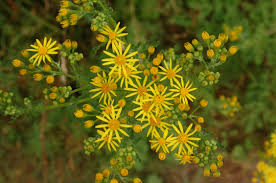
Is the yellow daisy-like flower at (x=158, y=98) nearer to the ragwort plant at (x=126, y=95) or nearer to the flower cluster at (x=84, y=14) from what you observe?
the ragwort plant at (x=126, y=95)

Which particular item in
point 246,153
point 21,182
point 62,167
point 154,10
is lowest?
point 21,182

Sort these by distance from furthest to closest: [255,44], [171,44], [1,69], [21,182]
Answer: [21,182] → [171,44] → [255,44] → [1,69]

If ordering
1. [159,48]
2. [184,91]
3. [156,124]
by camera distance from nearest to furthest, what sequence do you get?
[156,124] → [184,91] → [159,48]

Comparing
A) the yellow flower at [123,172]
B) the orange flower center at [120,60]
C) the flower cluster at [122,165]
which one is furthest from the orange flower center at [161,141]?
the orange flower center at [120,60]

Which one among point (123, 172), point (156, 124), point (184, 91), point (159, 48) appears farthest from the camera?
point (159, 48)

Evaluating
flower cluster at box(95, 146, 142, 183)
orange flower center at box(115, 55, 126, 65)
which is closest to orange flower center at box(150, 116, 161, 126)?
flower cluster at box(95, 146, 142, 183)

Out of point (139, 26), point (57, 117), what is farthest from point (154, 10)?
A: point (57, 117)

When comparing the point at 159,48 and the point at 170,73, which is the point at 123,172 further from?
the point at 159,48

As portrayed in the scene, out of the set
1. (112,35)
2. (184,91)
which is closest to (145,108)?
(184,91)

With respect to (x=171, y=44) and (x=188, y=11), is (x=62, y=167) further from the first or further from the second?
(x=188, y=11)
